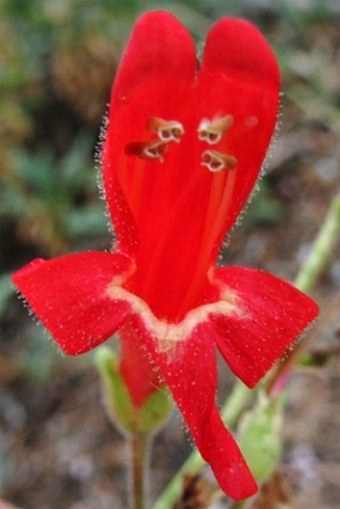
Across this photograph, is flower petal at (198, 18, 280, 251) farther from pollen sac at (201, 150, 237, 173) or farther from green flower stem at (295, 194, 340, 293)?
green flower stem at (295, 194, 340, 293)

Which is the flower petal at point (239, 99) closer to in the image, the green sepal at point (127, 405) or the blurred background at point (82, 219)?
the green sepal at point (127, 405)

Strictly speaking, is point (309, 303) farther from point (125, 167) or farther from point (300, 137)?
point (300, 137)

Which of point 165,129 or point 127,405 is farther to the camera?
point 127,405

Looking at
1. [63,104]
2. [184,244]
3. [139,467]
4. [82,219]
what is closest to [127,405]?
[139,467]

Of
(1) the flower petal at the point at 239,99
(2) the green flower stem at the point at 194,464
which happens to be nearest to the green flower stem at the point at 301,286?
(2) the green flower stem at the point at 194,464

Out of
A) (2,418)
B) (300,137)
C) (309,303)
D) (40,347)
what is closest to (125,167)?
(309,303)

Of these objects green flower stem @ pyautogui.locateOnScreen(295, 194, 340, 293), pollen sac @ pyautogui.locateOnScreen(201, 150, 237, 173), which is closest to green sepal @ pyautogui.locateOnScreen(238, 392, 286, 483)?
green flower stem @ pyautogui.locateOnScreen(295, 194, 340, 293)

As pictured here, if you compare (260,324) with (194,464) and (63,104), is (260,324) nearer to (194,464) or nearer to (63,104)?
(194,464)
